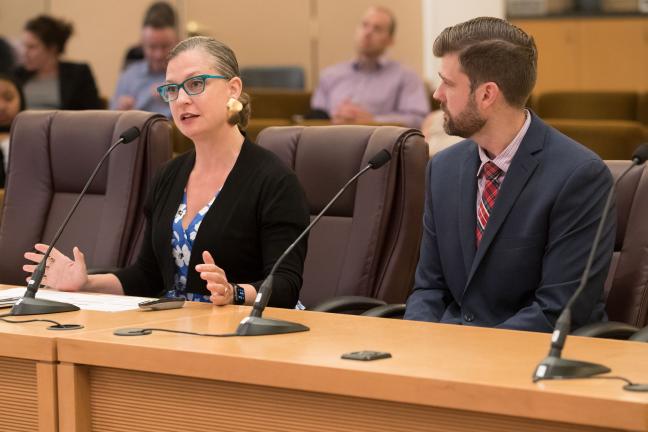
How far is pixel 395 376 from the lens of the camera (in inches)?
72.6

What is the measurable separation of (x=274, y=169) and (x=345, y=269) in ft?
1.41

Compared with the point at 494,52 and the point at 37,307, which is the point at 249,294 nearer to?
the point at 37,307

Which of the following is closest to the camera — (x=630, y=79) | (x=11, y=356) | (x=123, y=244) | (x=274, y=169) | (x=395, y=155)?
(x=11, y=356)

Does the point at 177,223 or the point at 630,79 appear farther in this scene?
the point at 630,79

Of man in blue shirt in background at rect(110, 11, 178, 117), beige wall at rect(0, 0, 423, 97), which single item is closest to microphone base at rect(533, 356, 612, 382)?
man in blue shirt in background at rect(110, 11, 178, 117)

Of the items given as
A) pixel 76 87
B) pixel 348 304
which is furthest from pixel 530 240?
pixel 76 87

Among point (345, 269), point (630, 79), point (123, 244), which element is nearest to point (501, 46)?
point (345, 269)

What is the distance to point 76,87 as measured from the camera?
6754mm

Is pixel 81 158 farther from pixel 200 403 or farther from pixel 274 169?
pixel 200 403

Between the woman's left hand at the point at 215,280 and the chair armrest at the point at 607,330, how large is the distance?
29.9 inches

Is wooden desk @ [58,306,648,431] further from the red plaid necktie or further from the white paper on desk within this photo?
the red plaid necktie

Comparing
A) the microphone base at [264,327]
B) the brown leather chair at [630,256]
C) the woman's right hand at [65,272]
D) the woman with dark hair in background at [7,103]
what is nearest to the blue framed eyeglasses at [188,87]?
the woman's right hand at [65,272]

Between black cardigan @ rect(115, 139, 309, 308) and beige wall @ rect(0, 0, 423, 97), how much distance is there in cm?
625

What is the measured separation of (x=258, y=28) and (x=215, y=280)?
728 centimetres
